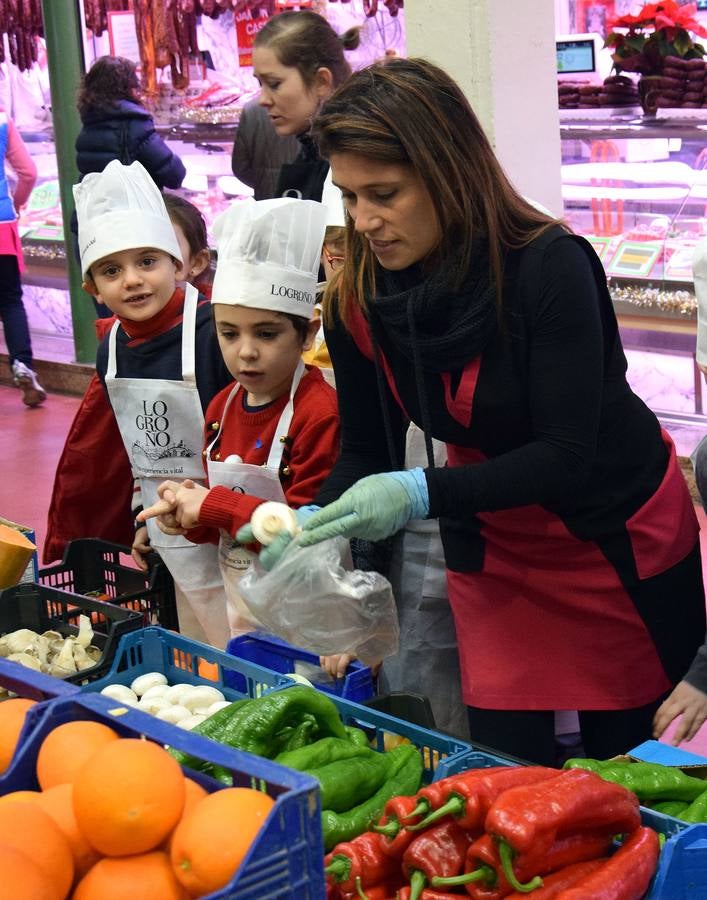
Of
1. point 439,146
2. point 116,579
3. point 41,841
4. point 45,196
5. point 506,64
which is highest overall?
point 506,64

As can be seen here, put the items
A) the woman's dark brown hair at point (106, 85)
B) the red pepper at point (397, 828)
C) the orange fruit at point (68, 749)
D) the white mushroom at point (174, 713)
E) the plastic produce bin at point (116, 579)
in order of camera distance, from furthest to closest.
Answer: the woman's dark brown hair at point (106, 85)
the plastic produce bin at point (116, 579)
the white mushroom at point (174, 713)
the red pepper at point (397, 828)
the orange fruit at point (68, 749)

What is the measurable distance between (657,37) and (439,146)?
132 inches

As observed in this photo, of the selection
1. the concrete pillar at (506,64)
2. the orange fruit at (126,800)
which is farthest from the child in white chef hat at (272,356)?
the orange fruit at (126,800)

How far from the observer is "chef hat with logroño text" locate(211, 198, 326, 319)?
2736 mm

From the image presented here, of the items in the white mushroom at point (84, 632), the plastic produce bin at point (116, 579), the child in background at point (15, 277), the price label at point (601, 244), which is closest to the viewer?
the white mushroom at point (84, 632)

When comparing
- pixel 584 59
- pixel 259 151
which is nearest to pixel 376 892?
pixel 584 59

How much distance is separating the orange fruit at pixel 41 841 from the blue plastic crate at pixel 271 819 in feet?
0.50

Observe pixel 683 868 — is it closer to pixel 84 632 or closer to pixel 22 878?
pixel 22 878

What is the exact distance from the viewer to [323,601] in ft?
7.04

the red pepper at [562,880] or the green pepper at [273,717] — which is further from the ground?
the green pepper at [273,717]

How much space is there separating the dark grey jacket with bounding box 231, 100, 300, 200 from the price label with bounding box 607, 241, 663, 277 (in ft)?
5.25

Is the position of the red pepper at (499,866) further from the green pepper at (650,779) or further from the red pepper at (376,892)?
the green pepper at (650,779)

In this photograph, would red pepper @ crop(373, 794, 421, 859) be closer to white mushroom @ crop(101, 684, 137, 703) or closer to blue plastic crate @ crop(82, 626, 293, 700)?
blue plastic crate @ crop(82, 626, 293, 700)

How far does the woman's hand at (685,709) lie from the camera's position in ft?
6.98
